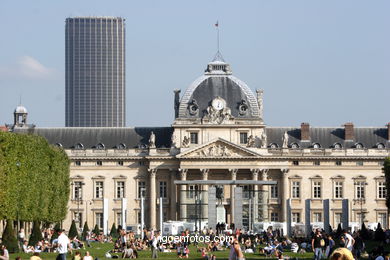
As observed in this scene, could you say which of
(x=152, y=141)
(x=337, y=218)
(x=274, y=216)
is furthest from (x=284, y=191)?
(x=152, y=141)

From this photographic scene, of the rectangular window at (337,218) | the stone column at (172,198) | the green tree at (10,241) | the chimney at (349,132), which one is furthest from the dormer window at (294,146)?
the green tree at (10,241)

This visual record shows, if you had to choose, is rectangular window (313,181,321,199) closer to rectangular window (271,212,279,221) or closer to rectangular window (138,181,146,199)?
rectangular window (271,212,279,221)

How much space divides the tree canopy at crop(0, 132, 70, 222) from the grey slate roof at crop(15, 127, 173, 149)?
25622 millimetres

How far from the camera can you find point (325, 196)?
13400cm

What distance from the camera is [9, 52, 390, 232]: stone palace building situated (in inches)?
5207

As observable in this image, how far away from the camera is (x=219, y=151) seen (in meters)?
132

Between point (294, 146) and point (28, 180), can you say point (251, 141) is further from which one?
point (28, 180)

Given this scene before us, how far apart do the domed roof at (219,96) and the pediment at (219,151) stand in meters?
2.97

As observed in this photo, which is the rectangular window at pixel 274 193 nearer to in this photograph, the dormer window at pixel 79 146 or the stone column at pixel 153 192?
the stone column at pixel 153 192

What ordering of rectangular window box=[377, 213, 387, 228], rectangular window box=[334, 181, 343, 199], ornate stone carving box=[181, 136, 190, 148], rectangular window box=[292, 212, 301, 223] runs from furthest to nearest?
rectangular window box=[334, 181, 343, 199] → rectangular window box=[292, 212, 301, 223] → rectangular window box=[377, 213, 387, 228] → ornate stone carving box=[181, 136, 190, 148]

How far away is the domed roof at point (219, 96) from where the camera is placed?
436ft

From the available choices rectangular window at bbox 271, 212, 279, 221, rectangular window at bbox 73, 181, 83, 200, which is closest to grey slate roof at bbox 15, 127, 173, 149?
rectangular window at bbox 73, 181, 83, 200

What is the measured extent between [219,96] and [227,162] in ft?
19.8

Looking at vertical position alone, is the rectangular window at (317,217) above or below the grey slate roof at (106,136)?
→ below
